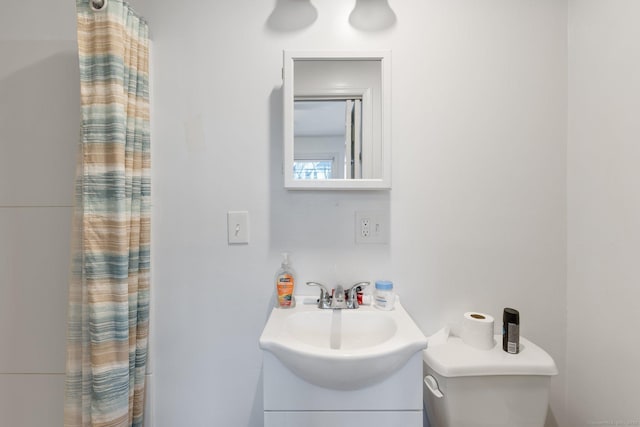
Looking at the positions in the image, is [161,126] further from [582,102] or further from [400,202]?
[582,102]

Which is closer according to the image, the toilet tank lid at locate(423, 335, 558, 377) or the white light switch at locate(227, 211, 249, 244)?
the toilet tank lid at locate(423, 335, 558, 377)

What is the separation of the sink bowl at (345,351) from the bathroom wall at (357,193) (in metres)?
0.19

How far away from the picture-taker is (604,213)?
2.99ft

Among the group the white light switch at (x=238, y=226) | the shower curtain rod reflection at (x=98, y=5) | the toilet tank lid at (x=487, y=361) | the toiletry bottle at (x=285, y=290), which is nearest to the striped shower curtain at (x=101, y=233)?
the shower curtain rod reflection at (x=98, y=5)

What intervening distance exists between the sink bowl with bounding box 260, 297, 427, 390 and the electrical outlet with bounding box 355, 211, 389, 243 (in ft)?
0.90

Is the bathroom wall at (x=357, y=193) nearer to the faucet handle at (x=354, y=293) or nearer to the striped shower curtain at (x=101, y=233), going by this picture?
the faucet handle at (x=354, y=293)

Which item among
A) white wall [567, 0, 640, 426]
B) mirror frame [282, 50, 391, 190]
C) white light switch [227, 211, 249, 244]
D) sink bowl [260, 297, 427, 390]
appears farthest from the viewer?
white light switch [227, 211, 249, 244]

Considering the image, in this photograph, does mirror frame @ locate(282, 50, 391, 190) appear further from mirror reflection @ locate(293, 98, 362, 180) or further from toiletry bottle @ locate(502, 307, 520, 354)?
toiletry bottle @ locate(502, 307, 520, 354)

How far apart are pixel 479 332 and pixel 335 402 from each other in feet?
1.70

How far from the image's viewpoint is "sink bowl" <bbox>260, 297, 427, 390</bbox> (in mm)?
691

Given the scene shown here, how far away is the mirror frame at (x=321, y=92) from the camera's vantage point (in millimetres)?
967

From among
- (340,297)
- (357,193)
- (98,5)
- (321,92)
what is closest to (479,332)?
(340,297)

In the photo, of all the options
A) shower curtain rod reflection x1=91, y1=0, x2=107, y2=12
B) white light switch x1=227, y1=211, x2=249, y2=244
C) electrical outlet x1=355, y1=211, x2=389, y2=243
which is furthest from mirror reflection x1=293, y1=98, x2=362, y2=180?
shower curtain rod reflection x1=91, y1=0, x2=107, y2=12

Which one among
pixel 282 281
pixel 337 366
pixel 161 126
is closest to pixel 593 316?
pixel 337 366
